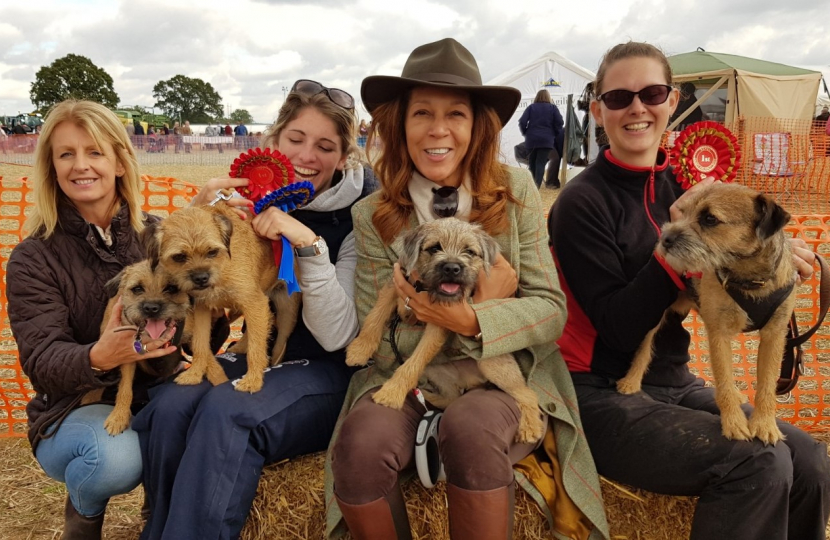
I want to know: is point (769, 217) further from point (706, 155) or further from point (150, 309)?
point (150, 309)

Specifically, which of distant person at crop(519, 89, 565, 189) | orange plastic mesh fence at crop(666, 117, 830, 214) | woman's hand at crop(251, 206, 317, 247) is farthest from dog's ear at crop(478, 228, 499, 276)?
distant person at crop(519, 89, 565, 189)

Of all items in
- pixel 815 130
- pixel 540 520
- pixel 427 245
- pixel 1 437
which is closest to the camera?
pixel 540 520

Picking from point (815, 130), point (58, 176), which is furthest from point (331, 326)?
point (815, 130)

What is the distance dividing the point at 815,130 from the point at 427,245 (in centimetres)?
2049

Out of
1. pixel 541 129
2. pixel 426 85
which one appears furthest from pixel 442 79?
pixel 541 129

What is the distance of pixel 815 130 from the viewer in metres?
18.6

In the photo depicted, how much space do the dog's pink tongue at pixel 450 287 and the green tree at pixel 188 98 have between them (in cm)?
10921

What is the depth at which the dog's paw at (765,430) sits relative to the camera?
2621 millimetres

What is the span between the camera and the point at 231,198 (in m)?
3.39

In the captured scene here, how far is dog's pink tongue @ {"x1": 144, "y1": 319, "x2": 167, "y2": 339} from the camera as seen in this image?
304cm

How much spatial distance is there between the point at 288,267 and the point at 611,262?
1741 mm

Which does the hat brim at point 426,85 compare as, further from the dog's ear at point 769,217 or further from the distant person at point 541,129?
the distant person at point 541,129

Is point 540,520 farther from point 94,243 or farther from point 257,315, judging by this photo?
point 94,243

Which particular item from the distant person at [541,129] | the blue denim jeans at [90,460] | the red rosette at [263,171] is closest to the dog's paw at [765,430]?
the red rosette at [263,171]
